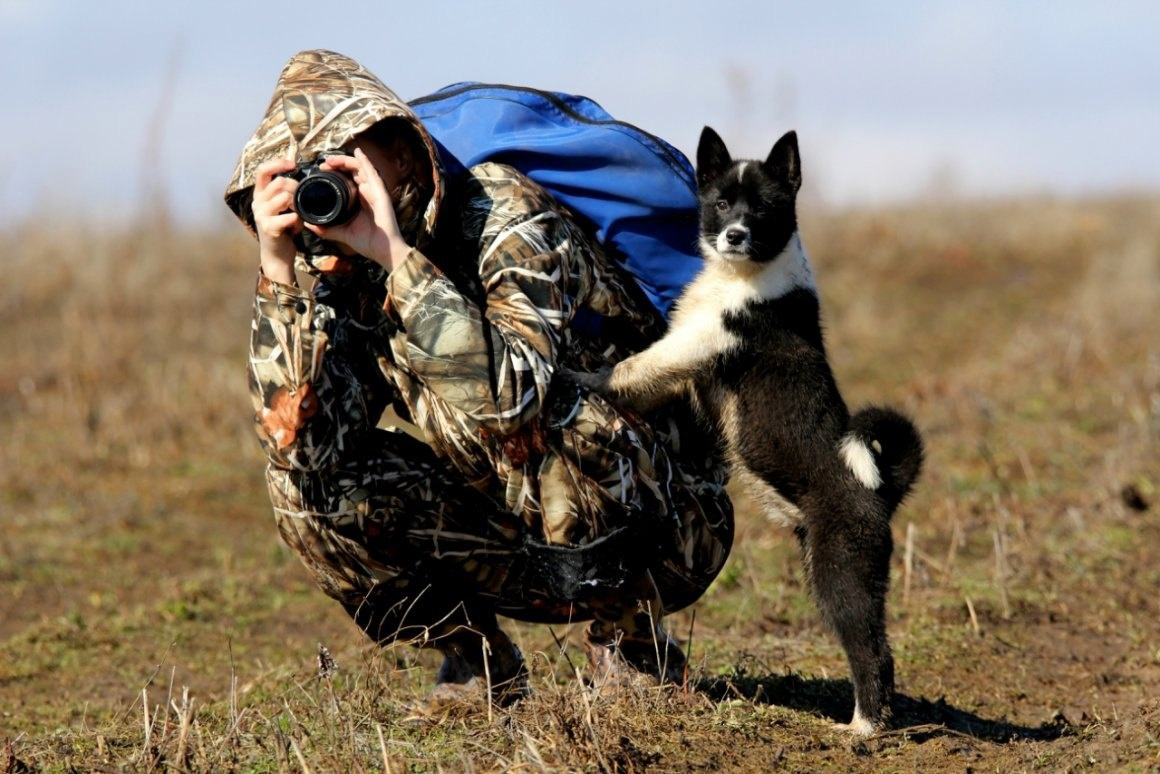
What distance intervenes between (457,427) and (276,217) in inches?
26.6

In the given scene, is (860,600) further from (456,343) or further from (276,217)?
(276,217)

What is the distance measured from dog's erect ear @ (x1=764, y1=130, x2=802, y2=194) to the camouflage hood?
4.69ft

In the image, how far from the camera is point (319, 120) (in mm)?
3340

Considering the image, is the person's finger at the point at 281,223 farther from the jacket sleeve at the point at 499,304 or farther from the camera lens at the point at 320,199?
the jacket sleeve at the point at 499,304

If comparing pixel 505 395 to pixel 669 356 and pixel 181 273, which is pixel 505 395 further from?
pixel 181 273

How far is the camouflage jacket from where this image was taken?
10.6ft

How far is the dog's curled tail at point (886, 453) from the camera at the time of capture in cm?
373

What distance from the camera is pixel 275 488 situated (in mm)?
3557

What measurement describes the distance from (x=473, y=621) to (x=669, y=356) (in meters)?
0.92

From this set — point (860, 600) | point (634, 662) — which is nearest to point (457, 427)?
point (634, 662)

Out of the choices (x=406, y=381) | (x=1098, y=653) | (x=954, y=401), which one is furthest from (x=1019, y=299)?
(x=406, y=381)

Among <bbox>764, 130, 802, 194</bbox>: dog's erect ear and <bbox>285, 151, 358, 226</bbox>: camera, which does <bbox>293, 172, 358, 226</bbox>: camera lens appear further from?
<bbox>764, 130, 802, 194</bbox>: dog's erect ear

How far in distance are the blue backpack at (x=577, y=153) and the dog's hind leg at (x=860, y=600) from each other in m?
0.94

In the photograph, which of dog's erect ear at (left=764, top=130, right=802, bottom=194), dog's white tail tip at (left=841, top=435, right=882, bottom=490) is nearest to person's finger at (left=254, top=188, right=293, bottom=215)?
dog's white tail tip at (left=841, top=435, right=882, bottom=490)
